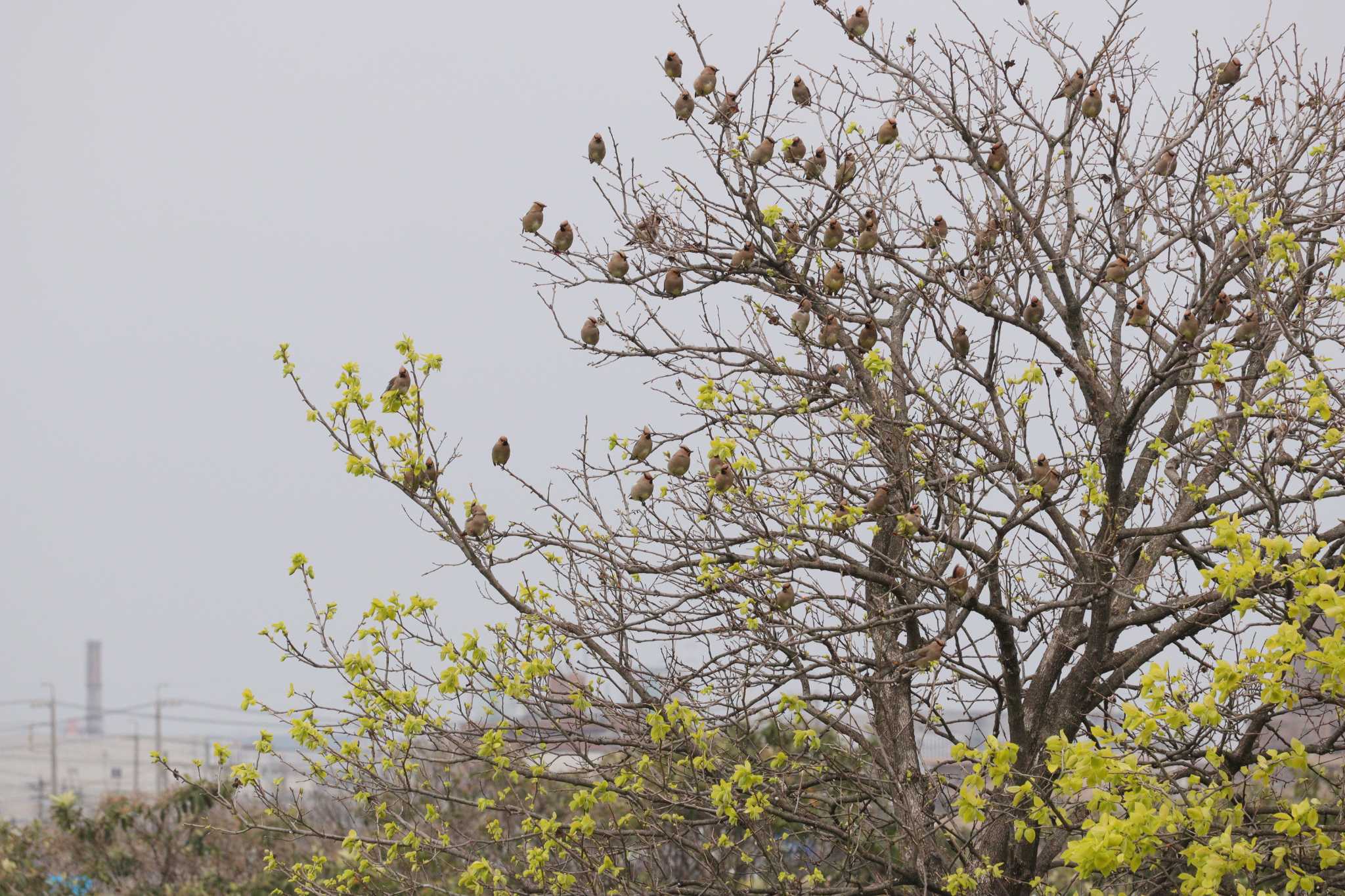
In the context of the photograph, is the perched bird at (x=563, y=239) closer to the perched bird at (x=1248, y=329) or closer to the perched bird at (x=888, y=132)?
the perched bird at (x=888, y=132)

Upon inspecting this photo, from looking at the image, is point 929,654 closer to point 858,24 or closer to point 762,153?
point 762,153

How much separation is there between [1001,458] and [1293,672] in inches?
85.5

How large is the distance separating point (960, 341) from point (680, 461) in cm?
161

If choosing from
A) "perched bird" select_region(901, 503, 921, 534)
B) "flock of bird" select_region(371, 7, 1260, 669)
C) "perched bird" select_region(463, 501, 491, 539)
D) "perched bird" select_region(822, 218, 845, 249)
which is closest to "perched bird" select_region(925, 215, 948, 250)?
"flock of bird" select_region(371, 7, 1260, 669)

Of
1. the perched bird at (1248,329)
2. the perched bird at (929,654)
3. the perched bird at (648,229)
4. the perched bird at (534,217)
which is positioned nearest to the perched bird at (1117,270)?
the perched bird at (1248,329)

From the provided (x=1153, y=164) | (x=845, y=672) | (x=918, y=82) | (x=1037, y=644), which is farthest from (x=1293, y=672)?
(x=918, y=82)

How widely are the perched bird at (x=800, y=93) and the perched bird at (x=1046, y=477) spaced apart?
2.29 meters

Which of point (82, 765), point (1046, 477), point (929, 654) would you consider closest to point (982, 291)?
point (1046, 477)

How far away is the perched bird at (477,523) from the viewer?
494 cm

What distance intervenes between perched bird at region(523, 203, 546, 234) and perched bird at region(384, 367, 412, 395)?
3.71ft

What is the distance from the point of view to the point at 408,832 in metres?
5.10

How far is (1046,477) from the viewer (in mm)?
4922

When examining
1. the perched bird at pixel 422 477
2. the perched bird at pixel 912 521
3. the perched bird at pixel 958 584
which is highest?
the perched bird at pixel 422 477

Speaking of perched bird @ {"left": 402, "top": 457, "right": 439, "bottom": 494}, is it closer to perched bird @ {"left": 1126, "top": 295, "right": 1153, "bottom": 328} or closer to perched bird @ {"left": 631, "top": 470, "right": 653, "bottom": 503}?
perched bird @ {"left": 631, "top": 470, "right": 653, "bottom": 503}
